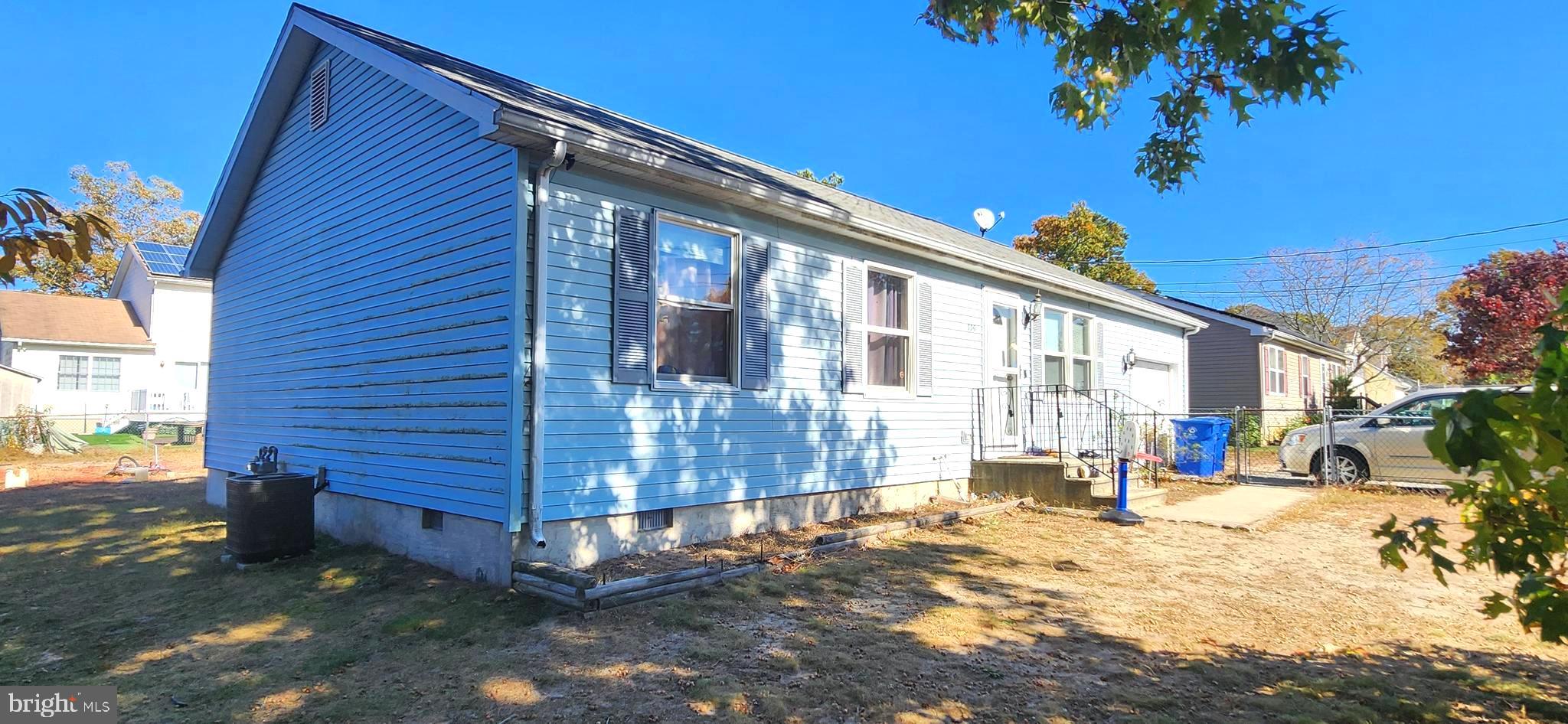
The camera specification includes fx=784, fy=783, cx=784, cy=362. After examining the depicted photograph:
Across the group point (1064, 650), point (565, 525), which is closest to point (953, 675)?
point (1064, 650)

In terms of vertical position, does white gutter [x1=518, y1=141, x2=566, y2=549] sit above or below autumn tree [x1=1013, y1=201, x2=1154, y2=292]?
below

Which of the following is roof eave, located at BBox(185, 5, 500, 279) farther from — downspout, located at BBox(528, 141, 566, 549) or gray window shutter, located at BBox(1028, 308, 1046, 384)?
gray window shutter, located at BBox(1028, 308, 1046, 384)

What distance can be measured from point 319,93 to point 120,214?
135ft

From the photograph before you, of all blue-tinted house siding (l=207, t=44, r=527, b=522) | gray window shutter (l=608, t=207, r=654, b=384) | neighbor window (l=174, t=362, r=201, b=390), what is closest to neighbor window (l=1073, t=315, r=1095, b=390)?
gray window shutter (l=608, t=207, r=654, b=384)

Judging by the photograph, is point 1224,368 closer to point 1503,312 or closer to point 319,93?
point 1503,312

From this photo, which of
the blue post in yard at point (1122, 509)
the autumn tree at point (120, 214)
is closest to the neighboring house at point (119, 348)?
the autumn tree at point (120, 214)

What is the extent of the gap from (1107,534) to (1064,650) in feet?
12.8

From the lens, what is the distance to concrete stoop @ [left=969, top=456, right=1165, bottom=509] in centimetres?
955

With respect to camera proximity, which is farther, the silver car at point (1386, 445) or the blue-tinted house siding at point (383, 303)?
the silver car at point (1386, 445)

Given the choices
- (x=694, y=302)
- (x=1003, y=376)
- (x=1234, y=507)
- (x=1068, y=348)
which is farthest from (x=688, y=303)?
(x=1068, y=348)

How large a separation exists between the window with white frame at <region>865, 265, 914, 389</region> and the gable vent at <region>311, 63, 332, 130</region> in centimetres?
626

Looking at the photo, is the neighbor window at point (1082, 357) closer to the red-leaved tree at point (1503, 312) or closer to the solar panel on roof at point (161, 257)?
the red-leaved tree at point (1503, 312)

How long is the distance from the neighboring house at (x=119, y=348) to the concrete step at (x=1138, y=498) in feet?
91.5
